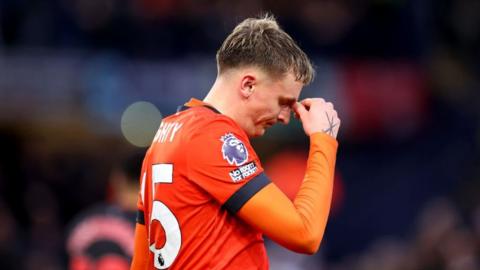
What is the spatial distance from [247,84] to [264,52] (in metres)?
0.13

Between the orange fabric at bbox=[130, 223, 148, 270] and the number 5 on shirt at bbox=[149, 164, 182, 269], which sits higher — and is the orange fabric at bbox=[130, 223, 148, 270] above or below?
below

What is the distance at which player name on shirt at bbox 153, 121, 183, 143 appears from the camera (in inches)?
157

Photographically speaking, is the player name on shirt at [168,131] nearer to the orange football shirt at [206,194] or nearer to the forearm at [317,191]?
the orange football shirt at [206,194]

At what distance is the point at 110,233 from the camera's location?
599 centimetres

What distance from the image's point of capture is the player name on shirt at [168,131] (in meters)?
3.98

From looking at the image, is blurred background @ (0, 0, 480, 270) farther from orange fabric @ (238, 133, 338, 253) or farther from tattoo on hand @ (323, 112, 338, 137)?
orange fabric @ (238, 133, 338, 253)

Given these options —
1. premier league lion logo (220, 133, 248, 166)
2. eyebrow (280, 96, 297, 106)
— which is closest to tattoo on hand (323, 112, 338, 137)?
eyebrow (280, 96, 297, 106)

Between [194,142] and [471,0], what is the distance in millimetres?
12688

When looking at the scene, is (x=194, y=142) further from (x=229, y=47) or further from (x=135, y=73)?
(x=135, y=73)

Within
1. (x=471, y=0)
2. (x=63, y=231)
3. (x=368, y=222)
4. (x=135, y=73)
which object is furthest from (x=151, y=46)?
(x=471, y=0)

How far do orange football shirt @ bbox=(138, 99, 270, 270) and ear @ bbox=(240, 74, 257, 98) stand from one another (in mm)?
122

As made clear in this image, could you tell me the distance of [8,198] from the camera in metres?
13.9

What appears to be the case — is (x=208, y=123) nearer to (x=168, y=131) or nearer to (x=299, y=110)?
(x=168, y=131)

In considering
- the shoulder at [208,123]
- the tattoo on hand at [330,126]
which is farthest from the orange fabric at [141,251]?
the tattoo on hand at [330,126]
